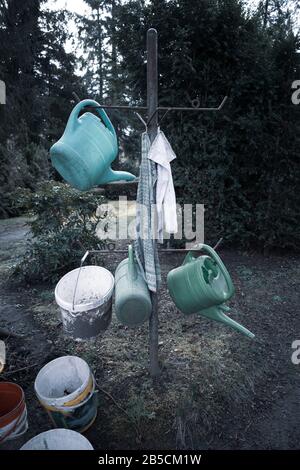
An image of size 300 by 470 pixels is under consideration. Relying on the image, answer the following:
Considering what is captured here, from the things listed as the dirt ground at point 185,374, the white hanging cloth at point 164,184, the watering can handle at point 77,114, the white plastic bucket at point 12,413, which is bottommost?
the dirt ground at point 185,374

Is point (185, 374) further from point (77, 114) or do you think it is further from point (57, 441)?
point (77, 114)

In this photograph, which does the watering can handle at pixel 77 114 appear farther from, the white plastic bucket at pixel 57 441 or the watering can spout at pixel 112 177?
the white plastic bucket at pixel 57 441

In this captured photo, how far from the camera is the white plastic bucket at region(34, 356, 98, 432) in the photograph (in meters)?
1.84

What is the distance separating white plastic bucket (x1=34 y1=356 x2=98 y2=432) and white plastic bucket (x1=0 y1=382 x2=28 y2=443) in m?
0.12

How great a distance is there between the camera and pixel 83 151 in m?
1.52

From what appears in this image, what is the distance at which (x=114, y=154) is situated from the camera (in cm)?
171

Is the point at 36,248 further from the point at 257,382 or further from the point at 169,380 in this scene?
the point at 257,382

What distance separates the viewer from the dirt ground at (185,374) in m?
2.09

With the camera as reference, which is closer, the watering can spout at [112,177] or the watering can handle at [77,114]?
the watering can handle at [77,114]

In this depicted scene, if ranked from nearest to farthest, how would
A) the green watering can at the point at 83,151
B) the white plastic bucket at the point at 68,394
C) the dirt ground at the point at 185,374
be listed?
1. the green watering can at the point at 83,151
2. the white plastic bucket at the point at 68,394
3. the dirt ground at the point at 185,374

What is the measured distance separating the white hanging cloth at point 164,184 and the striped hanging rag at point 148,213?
0.04 meters

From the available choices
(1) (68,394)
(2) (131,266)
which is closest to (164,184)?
(2) (131,266)

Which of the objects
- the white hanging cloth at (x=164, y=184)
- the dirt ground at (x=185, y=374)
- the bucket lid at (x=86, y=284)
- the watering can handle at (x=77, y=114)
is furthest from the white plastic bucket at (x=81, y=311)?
the watering can handle at (x=77, y=114)
